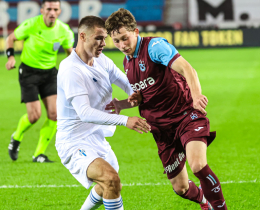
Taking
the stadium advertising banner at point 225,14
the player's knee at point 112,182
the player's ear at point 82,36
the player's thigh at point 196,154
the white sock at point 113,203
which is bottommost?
the stadium advertising banner at point 225,14

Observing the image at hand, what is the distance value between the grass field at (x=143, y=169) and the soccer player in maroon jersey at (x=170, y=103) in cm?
69

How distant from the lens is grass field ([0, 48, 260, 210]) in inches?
183

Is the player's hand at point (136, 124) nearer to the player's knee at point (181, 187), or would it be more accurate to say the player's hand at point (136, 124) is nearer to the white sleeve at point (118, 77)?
the white sleeve at point (118, 77)

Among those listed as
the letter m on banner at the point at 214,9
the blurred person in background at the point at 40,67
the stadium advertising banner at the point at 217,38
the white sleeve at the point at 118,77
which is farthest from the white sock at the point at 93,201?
the letter m on banner at the point at 214,9

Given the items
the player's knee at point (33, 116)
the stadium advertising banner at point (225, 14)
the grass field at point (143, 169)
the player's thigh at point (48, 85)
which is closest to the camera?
the grass field at point (143, 169)

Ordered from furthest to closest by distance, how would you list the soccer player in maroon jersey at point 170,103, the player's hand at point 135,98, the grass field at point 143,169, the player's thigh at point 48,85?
the player's thigh at point 48,85, the grass field at point 143,169, the player's hand at point 135,98, the soccer player in maroon jersey at point 170,103

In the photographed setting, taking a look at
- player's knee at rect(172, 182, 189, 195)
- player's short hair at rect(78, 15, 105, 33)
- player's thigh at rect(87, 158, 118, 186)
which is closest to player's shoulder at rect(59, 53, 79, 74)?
player's short hair at rect(78, 15, 105, 33)

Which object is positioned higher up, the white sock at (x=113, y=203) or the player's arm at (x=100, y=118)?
the player's arm at (x=100, y=118)

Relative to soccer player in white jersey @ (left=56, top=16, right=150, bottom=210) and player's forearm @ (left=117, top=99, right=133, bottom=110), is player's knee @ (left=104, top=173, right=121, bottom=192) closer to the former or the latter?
soccer player in white jersey @ (left=56, top=16, right=150, bottom=210)

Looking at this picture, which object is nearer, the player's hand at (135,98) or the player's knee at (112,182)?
the player's knee at (112,182)

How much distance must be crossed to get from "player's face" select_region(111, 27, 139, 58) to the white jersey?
0.87 feet

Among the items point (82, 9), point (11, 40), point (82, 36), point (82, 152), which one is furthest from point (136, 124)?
point (82, 9)

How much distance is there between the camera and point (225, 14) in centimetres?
2817

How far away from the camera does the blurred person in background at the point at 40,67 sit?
642 centimetres
